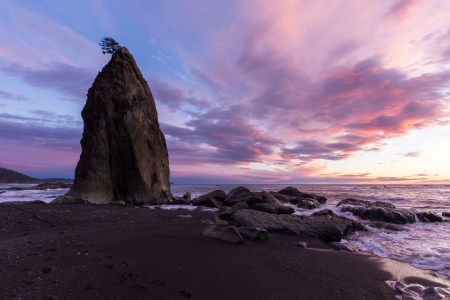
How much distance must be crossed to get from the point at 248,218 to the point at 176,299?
547 cm

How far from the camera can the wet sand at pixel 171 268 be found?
9.42 feet

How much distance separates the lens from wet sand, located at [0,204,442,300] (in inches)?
113

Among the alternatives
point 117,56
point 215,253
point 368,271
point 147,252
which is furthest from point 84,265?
point 117,56

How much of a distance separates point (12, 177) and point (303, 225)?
4757 inches

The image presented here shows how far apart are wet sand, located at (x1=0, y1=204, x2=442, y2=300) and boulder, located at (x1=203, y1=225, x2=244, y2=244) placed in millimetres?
197

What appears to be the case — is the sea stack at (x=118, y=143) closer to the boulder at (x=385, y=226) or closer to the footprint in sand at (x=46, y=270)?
the footprint in sand at (x=46, y=270)

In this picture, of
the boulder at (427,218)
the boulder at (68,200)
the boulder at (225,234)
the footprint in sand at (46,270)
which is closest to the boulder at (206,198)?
the boulder at (68,200)

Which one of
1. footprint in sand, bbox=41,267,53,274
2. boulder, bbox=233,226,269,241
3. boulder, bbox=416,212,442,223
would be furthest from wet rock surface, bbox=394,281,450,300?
boulder, bbox=416,212,442,223

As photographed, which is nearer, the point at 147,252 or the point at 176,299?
the point at 176,299

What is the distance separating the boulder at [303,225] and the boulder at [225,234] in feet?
6.14

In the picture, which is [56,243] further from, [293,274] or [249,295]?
[293,274]

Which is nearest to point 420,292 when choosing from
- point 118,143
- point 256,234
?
point 256,234

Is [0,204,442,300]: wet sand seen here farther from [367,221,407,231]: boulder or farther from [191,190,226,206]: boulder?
[191,190,226,206]: boulder

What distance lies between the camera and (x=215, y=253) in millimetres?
4516
